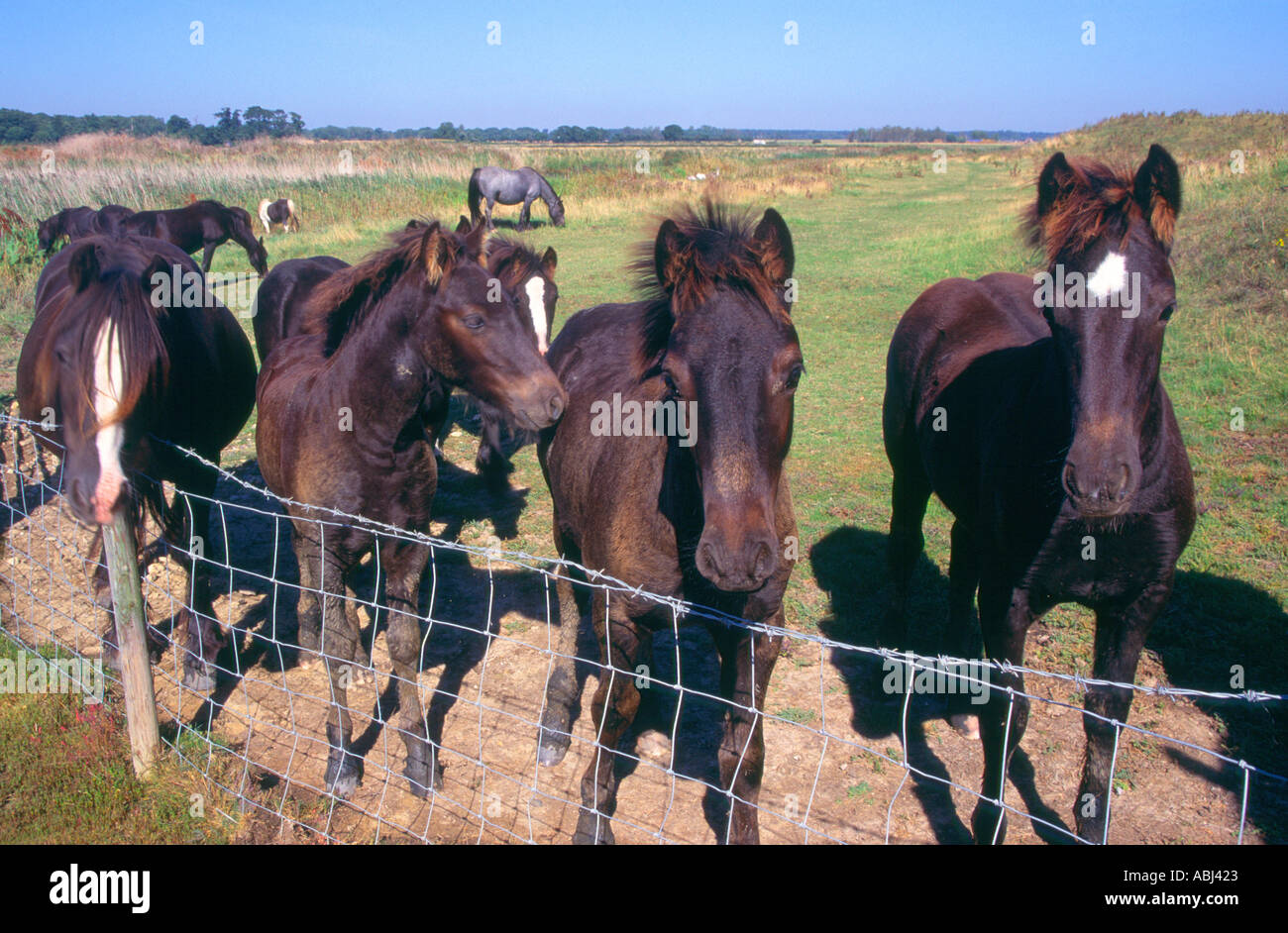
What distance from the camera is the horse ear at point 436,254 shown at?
3273 mm

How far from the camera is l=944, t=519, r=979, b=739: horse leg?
3834 millimetres

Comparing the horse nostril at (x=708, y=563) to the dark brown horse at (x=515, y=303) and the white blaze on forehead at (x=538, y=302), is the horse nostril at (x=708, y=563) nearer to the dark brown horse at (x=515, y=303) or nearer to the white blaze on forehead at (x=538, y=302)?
the dark brown horse at (x=515, y=303)

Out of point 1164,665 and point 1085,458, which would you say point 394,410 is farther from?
point 1164,665

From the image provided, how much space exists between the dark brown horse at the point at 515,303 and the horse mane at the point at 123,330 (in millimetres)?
1251

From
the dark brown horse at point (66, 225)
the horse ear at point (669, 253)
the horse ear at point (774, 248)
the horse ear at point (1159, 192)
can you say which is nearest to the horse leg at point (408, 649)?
the horse ear at point (669, 253)

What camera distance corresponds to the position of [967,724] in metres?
3.90

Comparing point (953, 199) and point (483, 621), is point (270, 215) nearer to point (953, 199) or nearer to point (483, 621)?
point (483, 621)

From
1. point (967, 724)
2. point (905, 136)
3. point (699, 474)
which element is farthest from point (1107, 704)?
point (905, 136)

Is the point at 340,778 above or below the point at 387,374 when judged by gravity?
below

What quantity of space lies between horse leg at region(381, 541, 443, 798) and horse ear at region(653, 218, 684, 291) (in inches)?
71.0

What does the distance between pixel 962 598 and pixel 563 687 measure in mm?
2151

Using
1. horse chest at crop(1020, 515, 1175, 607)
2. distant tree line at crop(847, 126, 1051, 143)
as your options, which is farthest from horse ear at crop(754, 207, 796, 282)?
distant tree line at crop(847, 126, 1051, 143)
